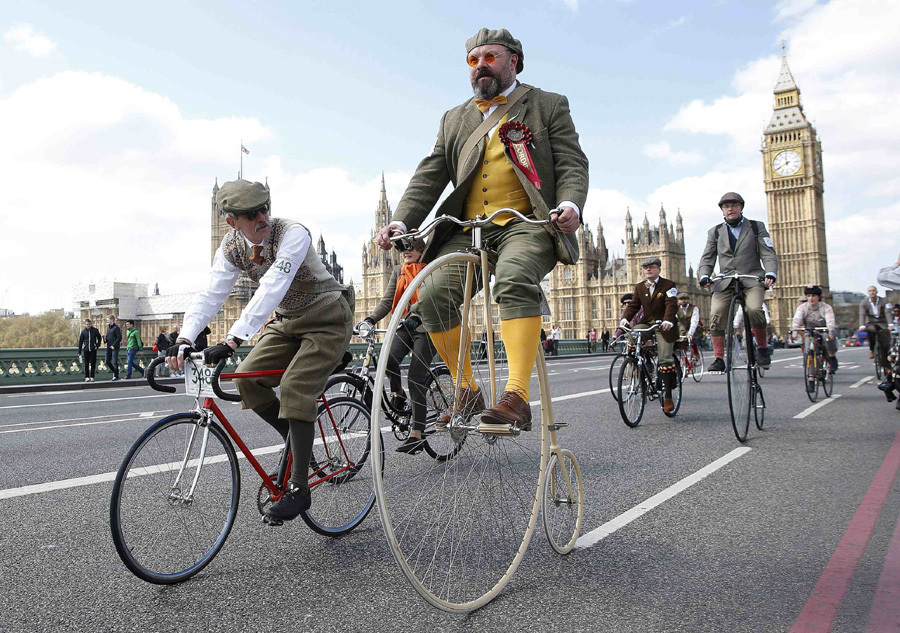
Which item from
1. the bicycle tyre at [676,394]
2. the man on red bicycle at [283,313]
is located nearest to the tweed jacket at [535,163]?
the man on red bicycle at [283,313]

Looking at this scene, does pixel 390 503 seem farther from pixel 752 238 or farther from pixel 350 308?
pixel 752 238

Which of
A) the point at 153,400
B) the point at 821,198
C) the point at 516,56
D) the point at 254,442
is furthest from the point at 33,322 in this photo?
the point at 821,198

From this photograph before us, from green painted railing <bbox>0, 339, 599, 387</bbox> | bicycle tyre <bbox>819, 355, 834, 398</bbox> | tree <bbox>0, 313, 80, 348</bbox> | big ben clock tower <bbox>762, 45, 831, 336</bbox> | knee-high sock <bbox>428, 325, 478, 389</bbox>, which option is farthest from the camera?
big ben clock tower <bbox>762, 45, 831, 336</bbox>

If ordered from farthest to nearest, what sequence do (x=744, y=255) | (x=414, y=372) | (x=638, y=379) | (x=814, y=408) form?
(x=814, y=408), (x=638, y=379), (x=744, y=255), (x=414, y=372)

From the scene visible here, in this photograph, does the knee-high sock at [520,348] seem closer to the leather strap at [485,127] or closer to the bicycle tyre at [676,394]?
the leather strap at [485,127]

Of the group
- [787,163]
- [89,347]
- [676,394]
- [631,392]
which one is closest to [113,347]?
[89,347]

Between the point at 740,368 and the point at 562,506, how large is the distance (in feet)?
12.0

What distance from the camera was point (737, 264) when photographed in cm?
668

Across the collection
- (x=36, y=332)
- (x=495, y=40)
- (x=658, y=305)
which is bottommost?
(x=658, y=305)

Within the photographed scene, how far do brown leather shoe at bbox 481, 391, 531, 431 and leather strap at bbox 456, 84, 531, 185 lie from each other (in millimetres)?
1065

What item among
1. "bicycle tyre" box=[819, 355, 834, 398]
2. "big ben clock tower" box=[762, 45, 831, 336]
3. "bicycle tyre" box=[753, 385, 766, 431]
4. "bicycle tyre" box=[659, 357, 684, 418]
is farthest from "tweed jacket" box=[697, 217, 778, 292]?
"big ben clock tower" box=[762, 45, 831, 336]

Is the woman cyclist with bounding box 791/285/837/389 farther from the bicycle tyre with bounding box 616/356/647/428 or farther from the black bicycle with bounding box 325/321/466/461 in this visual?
the black bicycle with bounding box 325/321/466/461

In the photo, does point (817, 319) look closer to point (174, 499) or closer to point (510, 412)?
point (510, 412)

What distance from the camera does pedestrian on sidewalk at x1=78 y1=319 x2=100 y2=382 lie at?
1714 centimetres
